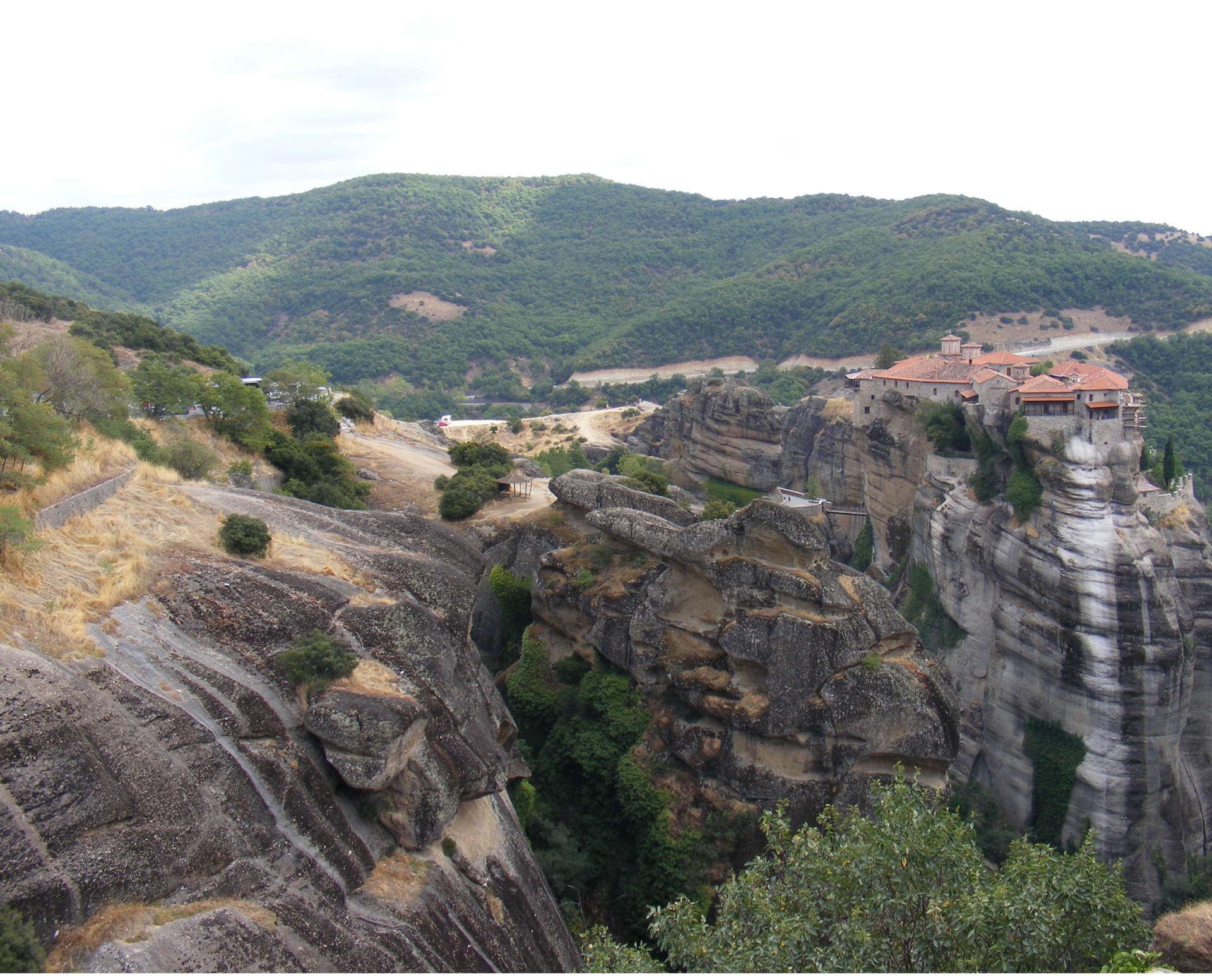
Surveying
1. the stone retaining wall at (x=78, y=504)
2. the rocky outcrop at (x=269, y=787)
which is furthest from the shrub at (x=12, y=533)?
the rocky outcrop at (x=269, y=787)

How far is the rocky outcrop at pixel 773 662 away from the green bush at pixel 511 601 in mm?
4370

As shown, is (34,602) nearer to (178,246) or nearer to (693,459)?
(693,459)

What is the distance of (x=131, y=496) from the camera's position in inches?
725

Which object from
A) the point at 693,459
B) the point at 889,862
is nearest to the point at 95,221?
the point at 693,459

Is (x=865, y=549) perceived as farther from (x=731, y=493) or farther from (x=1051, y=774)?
(x=1051, y=774)

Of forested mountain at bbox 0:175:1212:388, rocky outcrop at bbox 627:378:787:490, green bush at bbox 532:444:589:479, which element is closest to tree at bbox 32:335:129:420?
green bush at bbox 532:444:589:479

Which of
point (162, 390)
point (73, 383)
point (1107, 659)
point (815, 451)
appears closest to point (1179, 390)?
point (815, 451)

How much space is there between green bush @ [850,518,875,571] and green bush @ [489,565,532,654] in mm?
23623

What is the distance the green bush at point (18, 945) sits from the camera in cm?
936

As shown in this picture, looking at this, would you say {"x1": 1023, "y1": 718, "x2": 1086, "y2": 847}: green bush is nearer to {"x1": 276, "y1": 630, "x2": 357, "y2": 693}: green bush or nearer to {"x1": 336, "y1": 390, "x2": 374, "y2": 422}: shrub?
{"x1": 276, "y1": 630, "x2": 357, "y2": 693}: green bush

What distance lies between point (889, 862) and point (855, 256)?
115491 mm

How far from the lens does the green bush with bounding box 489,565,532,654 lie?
99.2 feet

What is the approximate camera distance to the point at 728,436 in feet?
172

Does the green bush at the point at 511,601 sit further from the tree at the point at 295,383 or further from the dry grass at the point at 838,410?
the dry grass at the point at 838,410
